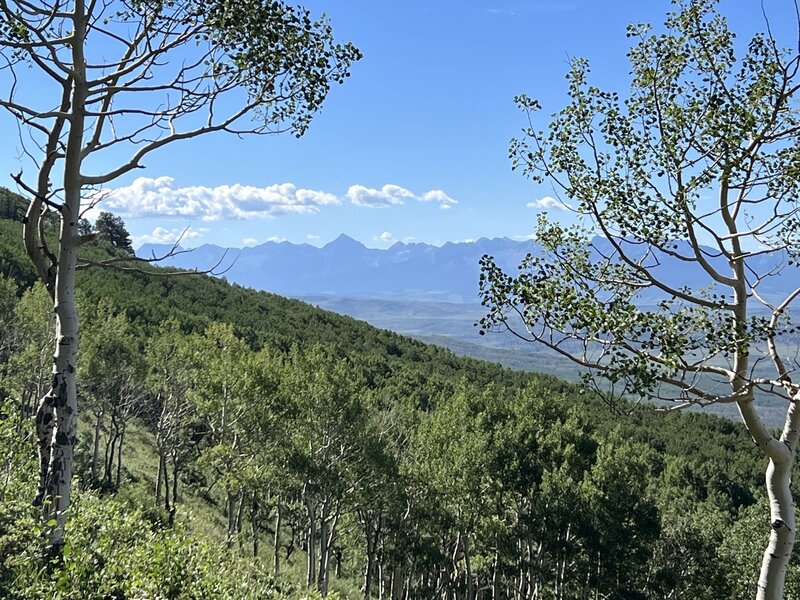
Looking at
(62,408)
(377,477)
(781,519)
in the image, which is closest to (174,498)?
(377,477)

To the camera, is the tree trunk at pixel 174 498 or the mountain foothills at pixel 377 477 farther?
the mountain foothills at pixel 377 477

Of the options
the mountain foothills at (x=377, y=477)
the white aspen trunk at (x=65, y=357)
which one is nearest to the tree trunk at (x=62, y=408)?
the white aspen trunk at (x=65, y=357)

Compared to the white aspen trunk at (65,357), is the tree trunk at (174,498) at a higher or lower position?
lower

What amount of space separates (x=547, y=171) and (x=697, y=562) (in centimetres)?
3101

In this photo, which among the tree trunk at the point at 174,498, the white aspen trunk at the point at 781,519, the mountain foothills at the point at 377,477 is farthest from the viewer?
the mountain foothills at the point at 377,477

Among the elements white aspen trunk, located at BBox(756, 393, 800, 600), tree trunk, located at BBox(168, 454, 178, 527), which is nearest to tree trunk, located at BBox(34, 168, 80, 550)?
white aspen trunk, located at BBox(756, 393, 800, 600)

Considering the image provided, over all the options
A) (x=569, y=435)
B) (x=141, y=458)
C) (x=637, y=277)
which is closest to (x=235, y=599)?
(x=637, y=277)

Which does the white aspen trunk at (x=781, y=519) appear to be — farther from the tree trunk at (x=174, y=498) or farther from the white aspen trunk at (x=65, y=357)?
the tree trunk at (x=174, y=498)

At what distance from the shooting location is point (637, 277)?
9.80 meters

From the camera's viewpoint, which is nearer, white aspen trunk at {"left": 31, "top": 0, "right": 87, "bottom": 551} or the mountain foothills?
white aspen trunk at {"left": 31, "top": 0, "right": 87, "bottom": 551}

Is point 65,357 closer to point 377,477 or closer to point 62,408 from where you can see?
point 62,408

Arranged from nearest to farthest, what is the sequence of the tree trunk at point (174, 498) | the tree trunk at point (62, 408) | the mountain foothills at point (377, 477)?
the tree trunk at point (62, 408) → the tree trunk at point (174, 498) → the mountain foothills at point (377, 477)

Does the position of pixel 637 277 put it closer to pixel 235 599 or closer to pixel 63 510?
pixel 235 599

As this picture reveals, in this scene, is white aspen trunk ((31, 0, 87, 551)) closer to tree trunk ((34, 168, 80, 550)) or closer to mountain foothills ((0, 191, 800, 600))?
tree trunk ((34, 168, 80, 550))
